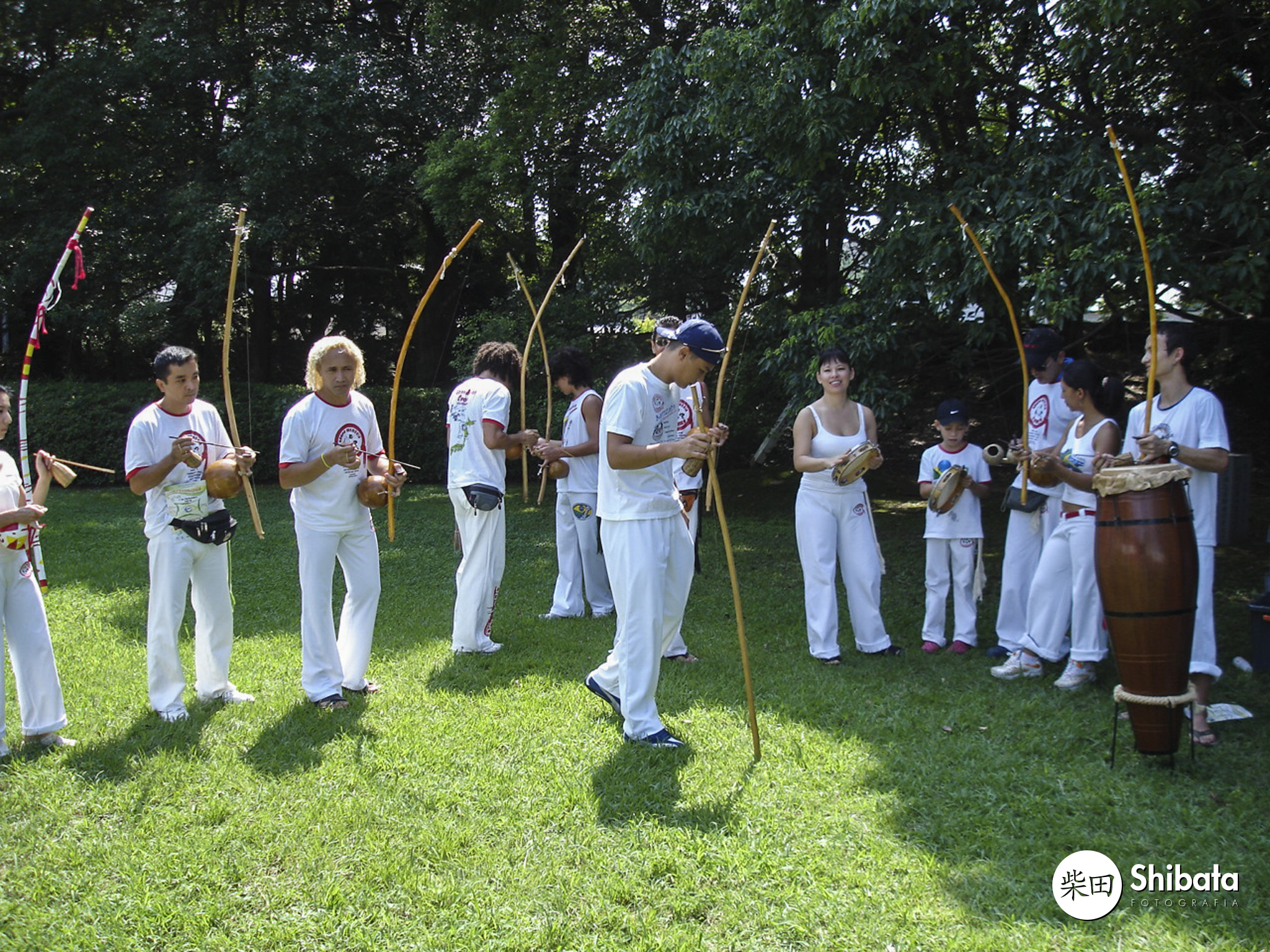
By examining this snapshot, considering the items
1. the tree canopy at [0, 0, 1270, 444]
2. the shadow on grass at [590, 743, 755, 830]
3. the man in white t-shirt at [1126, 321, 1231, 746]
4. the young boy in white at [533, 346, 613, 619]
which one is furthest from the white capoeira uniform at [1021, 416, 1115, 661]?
the young boy in white at [533, 346, 613, 619]

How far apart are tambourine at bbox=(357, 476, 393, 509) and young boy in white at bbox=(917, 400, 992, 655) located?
11.2ft

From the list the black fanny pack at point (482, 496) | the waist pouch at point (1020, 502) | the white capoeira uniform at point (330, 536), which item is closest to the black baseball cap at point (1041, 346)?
the waist pouch at point (1020, 502)

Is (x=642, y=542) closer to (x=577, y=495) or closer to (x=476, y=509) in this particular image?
(x=476, y=509)

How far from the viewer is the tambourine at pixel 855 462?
230 inches

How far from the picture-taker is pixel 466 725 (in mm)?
4836

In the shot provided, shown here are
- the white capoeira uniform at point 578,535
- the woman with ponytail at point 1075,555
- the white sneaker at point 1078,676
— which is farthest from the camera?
the white capoeira uniform at point 578,535

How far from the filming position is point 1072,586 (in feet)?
18.1

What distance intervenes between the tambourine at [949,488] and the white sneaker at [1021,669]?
3.39ft

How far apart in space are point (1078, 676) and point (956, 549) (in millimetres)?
1164

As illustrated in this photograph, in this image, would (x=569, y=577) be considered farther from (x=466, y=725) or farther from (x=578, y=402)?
(x=466, y=725)

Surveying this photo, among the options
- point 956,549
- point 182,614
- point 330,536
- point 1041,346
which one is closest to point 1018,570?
point 956,549

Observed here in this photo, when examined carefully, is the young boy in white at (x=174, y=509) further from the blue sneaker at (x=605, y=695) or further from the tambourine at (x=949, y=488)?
the tambourine at (x=949, y=488)

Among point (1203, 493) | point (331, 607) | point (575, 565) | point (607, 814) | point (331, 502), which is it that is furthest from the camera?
point (575, 565)

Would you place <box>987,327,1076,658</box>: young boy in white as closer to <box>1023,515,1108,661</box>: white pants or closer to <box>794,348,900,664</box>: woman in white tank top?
<box>1023,515,1108,661</box>: white pants
